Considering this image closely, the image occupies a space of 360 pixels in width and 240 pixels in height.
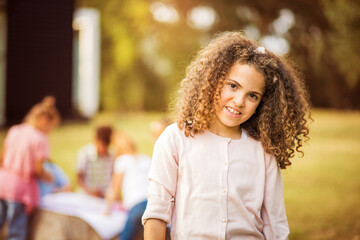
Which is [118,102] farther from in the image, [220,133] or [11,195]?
[220,133]

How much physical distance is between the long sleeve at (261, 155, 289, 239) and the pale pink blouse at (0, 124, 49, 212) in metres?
2.45

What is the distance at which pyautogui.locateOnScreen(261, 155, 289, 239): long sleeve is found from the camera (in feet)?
5.26

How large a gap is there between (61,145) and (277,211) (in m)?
8.69

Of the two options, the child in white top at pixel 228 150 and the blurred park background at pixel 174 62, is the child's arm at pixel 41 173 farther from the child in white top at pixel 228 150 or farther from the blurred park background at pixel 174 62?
the blurred park background at pixel 174 62

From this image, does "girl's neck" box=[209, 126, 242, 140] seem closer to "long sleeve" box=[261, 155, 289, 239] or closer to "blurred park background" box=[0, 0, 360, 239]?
"long sleeve" box=[261, 155, 289, 239]

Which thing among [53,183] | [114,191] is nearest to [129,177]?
[114,191]

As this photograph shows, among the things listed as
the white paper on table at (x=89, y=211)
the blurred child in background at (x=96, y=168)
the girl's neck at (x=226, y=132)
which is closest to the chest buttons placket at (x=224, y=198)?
the girl's neck at (x=226, y=132)

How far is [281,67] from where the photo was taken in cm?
171

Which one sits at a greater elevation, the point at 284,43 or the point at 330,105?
the point at 284,43

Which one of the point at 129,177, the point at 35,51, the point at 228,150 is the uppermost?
the point at 35,51

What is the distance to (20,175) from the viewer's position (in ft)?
11.8

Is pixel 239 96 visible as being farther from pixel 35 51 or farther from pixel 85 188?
pixel 35 51

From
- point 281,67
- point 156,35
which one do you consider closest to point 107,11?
point 156,35

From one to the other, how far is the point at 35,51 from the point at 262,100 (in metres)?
8.73
